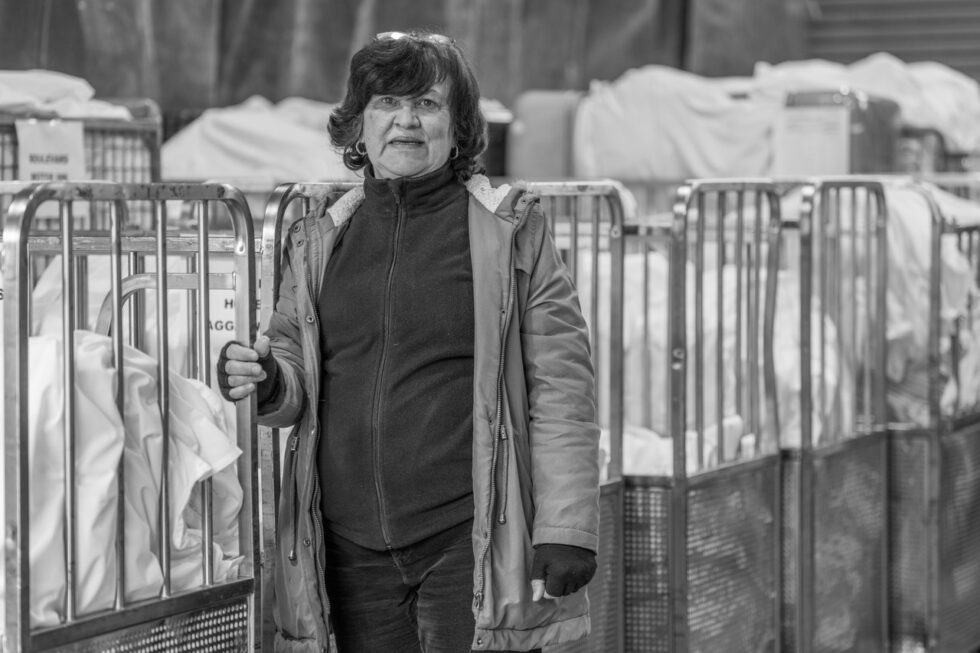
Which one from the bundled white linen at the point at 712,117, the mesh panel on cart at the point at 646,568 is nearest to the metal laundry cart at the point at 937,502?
the mesh panel on cart at the point at 646,568

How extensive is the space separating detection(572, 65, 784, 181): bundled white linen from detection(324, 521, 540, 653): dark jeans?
227 inches

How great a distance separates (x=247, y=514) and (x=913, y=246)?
134 inches

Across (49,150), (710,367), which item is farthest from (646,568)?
(49,150)

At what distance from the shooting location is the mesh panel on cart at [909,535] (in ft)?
16.9

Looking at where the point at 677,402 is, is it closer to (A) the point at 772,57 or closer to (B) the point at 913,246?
(B) the point at 913,246

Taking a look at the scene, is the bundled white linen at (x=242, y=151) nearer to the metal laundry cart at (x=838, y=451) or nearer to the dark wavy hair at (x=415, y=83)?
the metal laundry cart at (x=838, y=451)

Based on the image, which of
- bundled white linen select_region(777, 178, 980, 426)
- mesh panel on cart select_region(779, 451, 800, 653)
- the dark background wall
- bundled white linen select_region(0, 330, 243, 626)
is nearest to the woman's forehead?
bundled white linen select_region(0, 330, 243, 626)

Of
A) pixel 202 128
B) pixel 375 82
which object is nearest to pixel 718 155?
pixel 202 128

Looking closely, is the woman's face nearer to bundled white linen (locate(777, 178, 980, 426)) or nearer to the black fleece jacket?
the black fleece jacket

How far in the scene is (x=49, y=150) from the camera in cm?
484

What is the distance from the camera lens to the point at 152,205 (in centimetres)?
570

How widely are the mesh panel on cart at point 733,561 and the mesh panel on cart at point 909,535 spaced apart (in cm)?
94

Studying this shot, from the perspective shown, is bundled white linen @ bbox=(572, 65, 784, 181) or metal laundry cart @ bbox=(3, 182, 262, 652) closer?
metal laundry cart @ bbox=(3, 182, 262, 652)

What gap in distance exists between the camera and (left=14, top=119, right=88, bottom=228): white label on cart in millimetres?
4805
